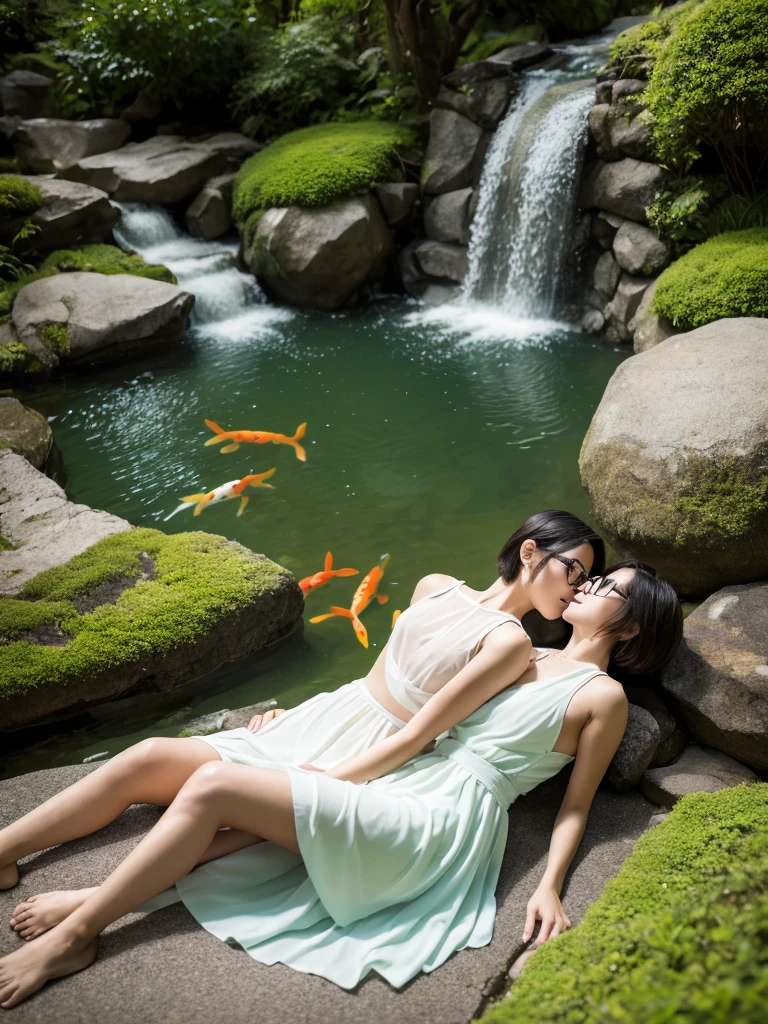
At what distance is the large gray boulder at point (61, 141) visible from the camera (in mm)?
12742

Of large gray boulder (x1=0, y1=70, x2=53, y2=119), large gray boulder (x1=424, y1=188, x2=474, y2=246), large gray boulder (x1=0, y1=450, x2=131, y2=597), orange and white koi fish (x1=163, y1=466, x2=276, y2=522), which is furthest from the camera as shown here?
large gray boulder (x1=0, y1=70, x2=53, y2=119)

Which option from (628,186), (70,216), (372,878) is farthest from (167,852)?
(70,216)

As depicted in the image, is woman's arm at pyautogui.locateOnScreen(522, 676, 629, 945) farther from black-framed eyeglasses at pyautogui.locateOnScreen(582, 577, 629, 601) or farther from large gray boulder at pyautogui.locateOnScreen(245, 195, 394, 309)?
large gray boulder at pyautogui.locateOnScreen(245, 195, 394, 309)

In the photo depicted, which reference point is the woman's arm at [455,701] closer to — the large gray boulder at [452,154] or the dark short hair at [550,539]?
the dark short hair at [550,539]

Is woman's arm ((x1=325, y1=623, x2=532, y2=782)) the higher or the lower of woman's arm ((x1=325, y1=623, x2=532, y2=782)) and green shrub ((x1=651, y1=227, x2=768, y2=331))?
the lower

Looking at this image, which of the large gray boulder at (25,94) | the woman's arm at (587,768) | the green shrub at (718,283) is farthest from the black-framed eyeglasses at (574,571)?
the large gray boulder at (25,94)

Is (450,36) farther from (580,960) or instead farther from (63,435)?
(580,960)

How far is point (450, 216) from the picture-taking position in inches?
448

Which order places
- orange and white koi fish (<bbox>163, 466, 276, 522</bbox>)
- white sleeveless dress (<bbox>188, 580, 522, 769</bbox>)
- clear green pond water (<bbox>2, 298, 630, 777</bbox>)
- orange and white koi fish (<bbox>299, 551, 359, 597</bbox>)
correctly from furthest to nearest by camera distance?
orange and white koi fish (<bbox>163, 466, 276, 522</bbox>)
orange and white koi fish (<bbox>299, 551, 359, 597</bbox>)
clear green pond water (<bbox>2, 298, 630, 777</bbox>)
white sleeveless dress (<bbox>188, 580, 522, 769</bbox>)

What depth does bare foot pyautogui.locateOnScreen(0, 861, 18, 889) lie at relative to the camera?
9.14ft

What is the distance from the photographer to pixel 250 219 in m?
11.5

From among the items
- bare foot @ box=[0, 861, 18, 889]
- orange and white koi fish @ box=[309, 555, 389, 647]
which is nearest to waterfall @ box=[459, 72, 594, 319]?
orange and white koi fish @ box=[309, 555, 389, 647]

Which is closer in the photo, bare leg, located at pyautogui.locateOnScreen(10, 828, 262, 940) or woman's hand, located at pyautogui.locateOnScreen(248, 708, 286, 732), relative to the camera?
bare leg, located at pyautogui.locateOnScreen(10, 828, 262, 940)

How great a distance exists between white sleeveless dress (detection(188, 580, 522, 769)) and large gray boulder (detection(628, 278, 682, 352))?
5.17 meters
